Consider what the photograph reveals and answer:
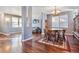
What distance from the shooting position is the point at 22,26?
10.1 feet

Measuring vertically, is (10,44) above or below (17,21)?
below

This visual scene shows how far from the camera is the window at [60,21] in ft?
9.96

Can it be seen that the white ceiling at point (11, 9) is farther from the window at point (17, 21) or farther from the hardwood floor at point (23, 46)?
the hardwood floor at point (23, 46)

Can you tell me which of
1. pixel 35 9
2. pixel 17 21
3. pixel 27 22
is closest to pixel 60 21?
pixel 35 9

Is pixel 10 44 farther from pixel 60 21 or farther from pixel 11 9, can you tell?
pixel 60 21

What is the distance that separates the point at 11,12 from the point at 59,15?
1145 mm

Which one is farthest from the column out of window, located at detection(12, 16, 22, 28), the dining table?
the dining table

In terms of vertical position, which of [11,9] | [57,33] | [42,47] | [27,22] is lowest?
[42,47]

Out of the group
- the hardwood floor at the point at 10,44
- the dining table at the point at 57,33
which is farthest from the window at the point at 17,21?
the dining table at the point at 57,33

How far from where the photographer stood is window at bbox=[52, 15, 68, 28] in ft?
9.96

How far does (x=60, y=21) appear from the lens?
3.07m

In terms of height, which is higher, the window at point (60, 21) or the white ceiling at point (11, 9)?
the white ceiling at point (11, 9)

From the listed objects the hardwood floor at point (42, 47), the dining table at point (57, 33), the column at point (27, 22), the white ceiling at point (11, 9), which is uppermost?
the white ceiling at point (11, 9)
